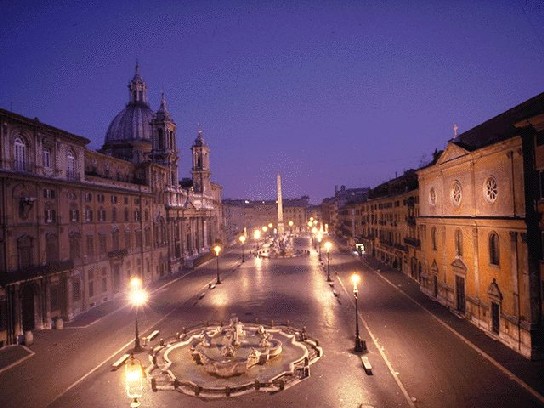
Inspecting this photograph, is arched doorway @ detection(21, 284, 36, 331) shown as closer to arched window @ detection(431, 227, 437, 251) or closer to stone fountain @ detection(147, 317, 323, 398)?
stone fountain @ detection(147, 317, 323, 398)

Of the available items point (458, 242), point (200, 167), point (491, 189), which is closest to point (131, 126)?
point (200, 167)

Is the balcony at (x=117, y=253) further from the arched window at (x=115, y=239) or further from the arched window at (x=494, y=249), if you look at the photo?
the arched window at (x=494, y=249)

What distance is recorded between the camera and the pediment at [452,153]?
111 feet

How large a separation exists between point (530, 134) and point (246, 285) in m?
35.9

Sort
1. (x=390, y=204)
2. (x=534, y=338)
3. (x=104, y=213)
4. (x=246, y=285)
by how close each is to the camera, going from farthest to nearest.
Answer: (x=390, y=204) → (x=246, y=285) → (x=104, y=213) → (x=534, y=338)

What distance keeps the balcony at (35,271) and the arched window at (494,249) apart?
106ft

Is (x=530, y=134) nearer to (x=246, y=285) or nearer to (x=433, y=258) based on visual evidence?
(x=433, y=258)

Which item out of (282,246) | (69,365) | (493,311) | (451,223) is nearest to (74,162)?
(69,365)

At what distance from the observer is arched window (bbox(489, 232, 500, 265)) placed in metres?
28.8

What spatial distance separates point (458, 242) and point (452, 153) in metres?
7.08

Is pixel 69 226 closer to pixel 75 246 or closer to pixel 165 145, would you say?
pixel 75 246

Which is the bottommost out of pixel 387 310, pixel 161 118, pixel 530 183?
pixel 387 310

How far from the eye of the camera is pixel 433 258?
41.0 metres

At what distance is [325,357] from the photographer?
25.4m
